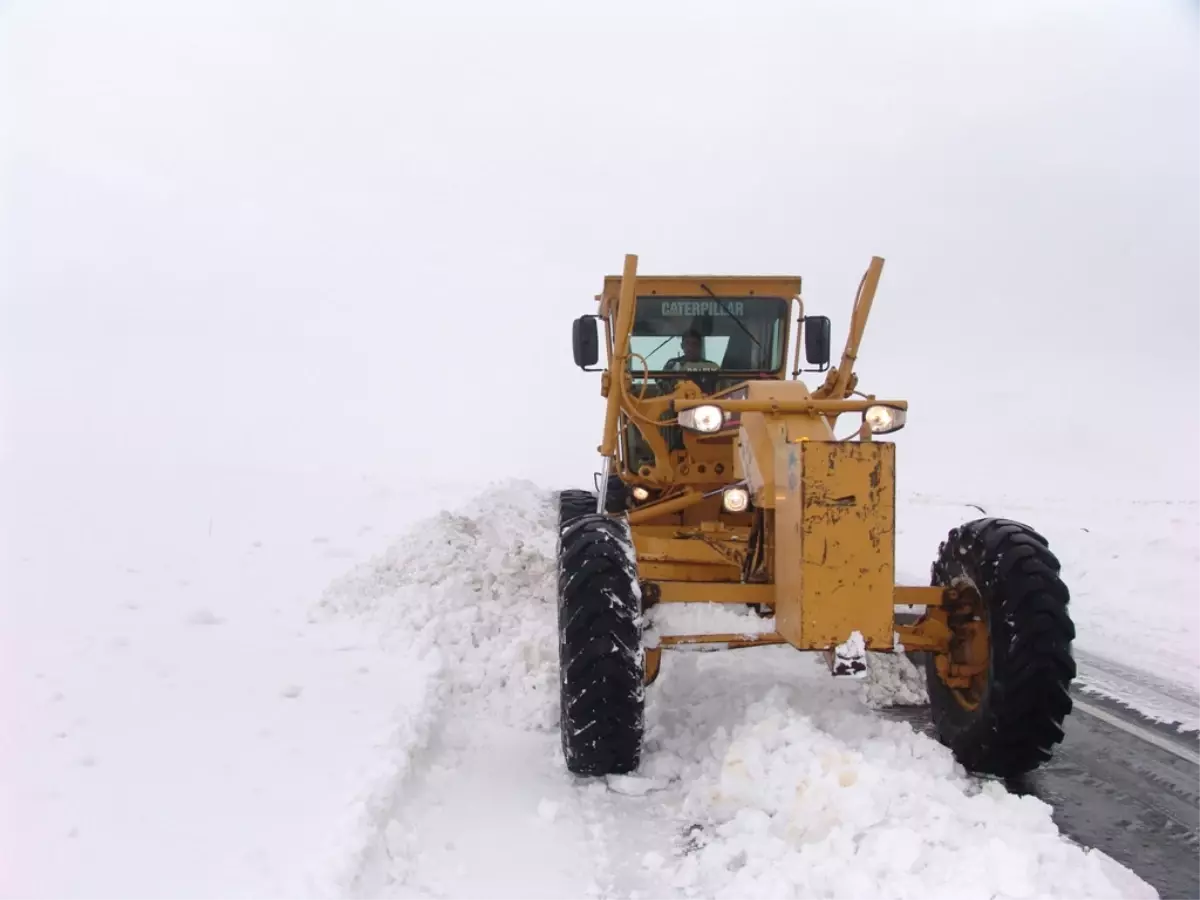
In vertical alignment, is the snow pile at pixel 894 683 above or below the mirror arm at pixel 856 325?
below

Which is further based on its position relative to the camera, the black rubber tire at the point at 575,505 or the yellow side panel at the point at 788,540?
the black rubber tire at the point at 575,505

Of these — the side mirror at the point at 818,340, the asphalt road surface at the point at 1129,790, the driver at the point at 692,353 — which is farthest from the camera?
the driver at the point at 692,353

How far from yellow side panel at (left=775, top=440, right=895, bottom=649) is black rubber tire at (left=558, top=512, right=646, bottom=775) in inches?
30.5

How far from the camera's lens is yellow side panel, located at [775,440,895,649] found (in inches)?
142

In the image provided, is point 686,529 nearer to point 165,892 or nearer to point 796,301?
point 796,301

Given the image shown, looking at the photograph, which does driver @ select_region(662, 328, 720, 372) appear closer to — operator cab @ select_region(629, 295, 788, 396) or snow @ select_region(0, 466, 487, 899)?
operator cab @ select_region(629, 295, 788, 396)

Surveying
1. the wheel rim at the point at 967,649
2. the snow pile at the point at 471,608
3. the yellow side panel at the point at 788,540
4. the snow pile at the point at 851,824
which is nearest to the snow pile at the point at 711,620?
the snow pile at the point at 471,608

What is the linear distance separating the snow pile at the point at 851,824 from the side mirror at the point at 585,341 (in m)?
2.86

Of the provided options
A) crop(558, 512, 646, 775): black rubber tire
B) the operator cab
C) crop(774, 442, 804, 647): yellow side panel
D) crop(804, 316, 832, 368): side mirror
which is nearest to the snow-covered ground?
crop(558, 512, 646, 775): black rubber tire

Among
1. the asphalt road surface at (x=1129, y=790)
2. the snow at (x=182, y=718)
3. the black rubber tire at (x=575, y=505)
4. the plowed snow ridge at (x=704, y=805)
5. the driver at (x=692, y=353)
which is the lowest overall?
the asphalt road surface at (x=1129, y=790)

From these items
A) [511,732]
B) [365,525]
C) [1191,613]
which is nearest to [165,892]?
[511,732]

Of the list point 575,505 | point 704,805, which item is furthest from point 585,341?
point 704,805

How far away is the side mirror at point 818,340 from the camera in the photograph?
631 cm

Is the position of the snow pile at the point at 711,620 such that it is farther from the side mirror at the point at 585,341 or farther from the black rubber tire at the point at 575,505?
the side mirror at the point at 585,341
